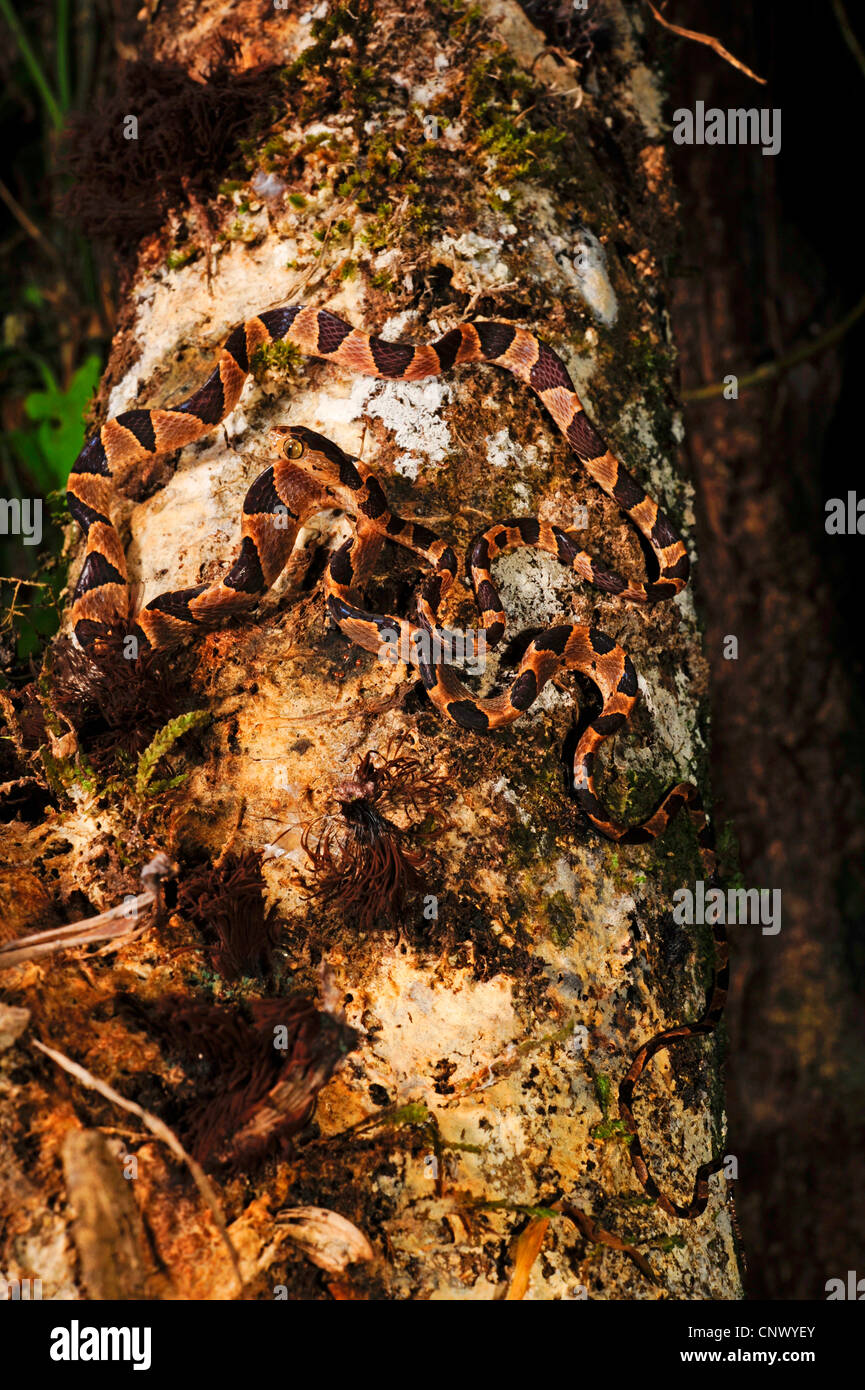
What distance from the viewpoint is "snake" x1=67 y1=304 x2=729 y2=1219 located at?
379 centimetres

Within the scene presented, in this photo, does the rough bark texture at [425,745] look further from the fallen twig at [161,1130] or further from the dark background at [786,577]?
the dark background at [786,577]

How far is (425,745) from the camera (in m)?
3.64

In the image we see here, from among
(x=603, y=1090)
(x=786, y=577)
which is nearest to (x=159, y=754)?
(x=603, y=1090)

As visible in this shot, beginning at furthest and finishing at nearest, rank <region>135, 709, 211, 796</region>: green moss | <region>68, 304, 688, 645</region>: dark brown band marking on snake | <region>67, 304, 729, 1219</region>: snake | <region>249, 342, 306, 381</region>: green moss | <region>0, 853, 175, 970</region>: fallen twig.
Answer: <region>249, 342, 306, 381</region>: green moss < <region>68, 304, 688, 645</region>: dark brown band marking on snake < <region>67, 304, 729, 1219</region>: snake < <region>135, 709, 211, 796</region>: green moss < <region>0, 853, 175, 970</region>: fallen twig

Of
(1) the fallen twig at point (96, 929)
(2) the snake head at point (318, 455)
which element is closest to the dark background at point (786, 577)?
(2) the snake head at point (318, 455)

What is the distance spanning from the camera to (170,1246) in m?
2.61

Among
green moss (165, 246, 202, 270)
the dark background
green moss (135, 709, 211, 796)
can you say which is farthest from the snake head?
the dark background

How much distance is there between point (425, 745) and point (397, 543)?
0.99 m

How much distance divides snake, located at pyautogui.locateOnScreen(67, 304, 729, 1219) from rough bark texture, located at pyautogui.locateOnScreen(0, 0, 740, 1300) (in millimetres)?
94

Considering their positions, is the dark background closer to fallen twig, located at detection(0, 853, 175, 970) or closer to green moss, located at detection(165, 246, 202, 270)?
green moss, located at detection(165, 246, 202, 270)

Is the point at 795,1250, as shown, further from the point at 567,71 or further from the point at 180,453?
the point at 567,71

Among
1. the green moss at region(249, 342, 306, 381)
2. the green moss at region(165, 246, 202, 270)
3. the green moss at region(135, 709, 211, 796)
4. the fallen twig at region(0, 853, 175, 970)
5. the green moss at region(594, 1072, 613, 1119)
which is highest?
the green moss at region(165, 246, 202, 270)

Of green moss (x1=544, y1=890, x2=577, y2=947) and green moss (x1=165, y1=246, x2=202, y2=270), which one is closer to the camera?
green moss (x1=544, y1=890, x2=577, y2=947)
